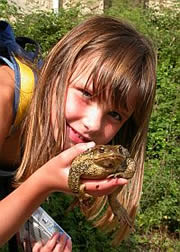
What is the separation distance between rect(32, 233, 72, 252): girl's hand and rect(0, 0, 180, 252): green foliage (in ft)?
2.08

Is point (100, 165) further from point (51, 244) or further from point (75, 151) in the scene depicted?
point (51, 244)

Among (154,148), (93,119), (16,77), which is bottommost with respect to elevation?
(154,148)

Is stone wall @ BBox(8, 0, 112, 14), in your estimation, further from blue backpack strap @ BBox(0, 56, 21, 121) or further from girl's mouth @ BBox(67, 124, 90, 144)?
girl's mouth @ BBox(67, 124, 90, 144)

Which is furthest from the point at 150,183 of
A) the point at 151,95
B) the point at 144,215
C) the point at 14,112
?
the point at 14,112

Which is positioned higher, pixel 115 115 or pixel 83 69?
pixel 83 69

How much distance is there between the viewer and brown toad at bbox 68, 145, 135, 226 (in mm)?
1445

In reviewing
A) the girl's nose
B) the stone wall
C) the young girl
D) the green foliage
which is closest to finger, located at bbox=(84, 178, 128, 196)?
the young girl

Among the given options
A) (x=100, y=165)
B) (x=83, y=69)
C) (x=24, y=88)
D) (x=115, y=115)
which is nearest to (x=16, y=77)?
(x=24, y=88)

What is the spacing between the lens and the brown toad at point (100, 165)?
56.9 inches

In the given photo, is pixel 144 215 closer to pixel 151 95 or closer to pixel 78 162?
pixel 151 95

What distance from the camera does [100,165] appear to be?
1494 mm

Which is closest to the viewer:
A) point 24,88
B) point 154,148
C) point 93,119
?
point 93,119

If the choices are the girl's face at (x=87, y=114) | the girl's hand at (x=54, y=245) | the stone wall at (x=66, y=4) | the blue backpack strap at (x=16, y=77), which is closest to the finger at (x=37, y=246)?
the girl's hand at (x=54, y=245)

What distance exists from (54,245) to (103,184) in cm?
65
